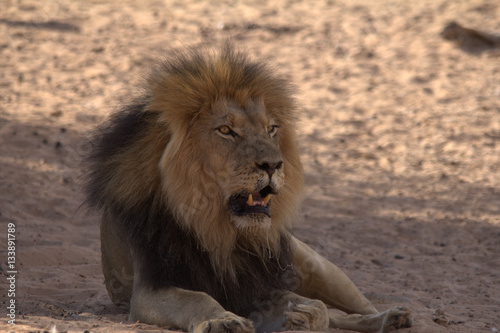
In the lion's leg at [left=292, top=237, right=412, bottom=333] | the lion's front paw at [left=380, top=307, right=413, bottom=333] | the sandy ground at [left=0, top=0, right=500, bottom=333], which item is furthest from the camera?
the sandy ground at [left=0, top=0, right=500, bottom=333]

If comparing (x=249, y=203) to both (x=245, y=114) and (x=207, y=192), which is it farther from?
(x=245, y=114)

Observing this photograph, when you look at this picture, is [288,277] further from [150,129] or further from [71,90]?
[71,90]

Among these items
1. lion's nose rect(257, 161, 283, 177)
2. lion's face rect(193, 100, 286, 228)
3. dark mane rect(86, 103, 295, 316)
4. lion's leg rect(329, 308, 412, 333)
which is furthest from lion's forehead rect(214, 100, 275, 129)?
lion's leg rect(329, 308, 412, 333)

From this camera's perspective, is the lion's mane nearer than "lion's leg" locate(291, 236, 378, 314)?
Yes

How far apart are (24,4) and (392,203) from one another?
263 inches

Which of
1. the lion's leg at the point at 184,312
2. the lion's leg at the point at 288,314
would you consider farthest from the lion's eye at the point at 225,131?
the lion's leg at the point at 288,314

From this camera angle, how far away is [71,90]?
325 inches

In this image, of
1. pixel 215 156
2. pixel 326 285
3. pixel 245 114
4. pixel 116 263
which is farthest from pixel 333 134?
pixel 215 156

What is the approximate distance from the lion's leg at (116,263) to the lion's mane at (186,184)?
0.23 m

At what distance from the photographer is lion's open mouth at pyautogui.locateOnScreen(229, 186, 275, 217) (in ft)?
10.8

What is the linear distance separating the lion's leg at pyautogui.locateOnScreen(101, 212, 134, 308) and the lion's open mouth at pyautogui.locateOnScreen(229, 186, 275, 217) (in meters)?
0.75

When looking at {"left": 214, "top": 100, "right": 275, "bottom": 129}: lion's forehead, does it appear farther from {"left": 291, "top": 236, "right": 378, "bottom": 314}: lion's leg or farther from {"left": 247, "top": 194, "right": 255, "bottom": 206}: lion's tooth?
{"left": 291, "top": 236, "right": 378, "bottom": 314}: lion's leg

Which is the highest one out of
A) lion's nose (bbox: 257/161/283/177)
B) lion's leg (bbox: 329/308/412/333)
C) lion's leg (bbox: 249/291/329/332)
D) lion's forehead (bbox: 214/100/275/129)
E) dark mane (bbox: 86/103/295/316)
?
lion's forehead (bbox: 214/100/275/129)

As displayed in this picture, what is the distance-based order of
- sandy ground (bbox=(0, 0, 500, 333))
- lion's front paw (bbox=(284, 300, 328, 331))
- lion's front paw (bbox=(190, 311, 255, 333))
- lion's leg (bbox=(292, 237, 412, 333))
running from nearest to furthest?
lion's front paw (bbox=(190, 311, 255, 333)) → lion's front paw (bbox=(284, 300, 328, 331)) → lion's leg (bbox=(292, 237, 412, 333)) → sandy ground (bbox=(0, 0, 500, 333))
